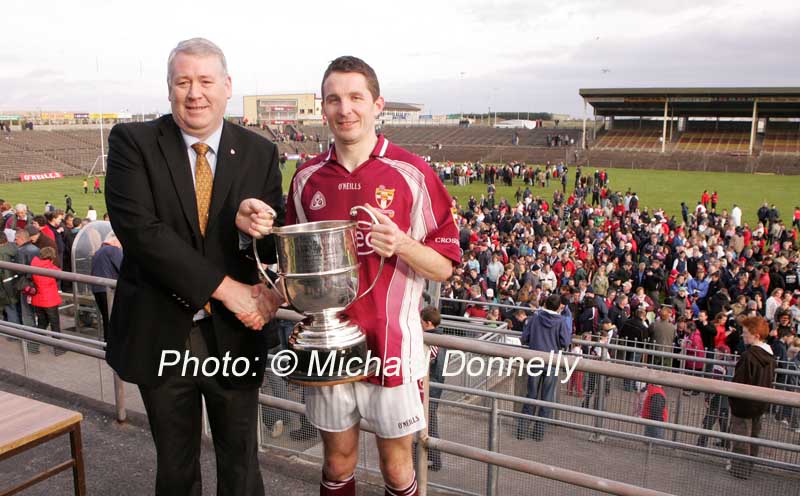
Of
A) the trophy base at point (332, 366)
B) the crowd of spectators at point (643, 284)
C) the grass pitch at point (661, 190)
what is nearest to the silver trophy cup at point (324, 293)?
the trophy base at point (332, 366)

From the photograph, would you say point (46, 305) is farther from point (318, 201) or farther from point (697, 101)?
point (697, 101)

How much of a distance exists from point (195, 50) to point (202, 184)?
43 cm

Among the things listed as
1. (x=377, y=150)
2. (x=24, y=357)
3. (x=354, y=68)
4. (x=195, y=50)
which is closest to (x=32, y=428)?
(x=195, y=50)

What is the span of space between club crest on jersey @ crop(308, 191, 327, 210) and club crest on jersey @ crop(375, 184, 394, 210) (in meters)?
0.19

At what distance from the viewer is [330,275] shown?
6.31 ft

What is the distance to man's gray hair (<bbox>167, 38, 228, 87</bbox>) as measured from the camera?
2053 millimetres

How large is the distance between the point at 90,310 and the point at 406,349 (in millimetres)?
3738

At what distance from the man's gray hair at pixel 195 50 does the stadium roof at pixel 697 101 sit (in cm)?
5930

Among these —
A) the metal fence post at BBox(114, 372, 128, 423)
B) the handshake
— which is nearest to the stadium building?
the metal fence post at BBox(114, 372, 128, 423)

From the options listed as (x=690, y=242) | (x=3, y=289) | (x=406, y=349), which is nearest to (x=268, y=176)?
(x=406, y=349)

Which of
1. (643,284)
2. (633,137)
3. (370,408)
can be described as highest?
(633,137)

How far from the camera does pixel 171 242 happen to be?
200 cm

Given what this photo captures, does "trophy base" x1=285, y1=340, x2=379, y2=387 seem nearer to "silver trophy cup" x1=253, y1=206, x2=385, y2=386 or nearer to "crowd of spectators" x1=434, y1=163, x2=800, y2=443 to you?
"silver trophy cup" x1=253, y1=206, x2=385, y2=386

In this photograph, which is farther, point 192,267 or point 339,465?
point 339,465
